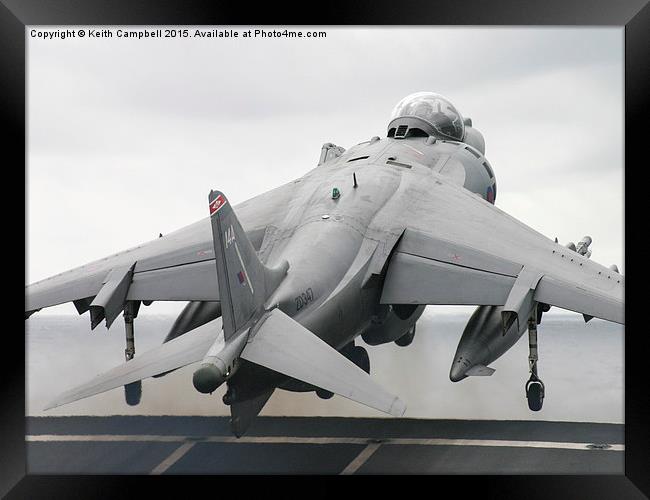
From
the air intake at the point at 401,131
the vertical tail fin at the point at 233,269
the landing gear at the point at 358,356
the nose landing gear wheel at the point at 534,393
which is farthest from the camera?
the air intake at the point at 401,131

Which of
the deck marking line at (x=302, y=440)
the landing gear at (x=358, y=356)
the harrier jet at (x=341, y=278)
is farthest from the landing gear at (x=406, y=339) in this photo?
the deck marking line at (x=302, y=440)

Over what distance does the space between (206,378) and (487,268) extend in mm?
5705

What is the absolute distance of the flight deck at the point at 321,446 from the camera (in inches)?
545

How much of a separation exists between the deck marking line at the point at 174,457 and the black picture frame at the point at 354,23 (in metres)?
2.11

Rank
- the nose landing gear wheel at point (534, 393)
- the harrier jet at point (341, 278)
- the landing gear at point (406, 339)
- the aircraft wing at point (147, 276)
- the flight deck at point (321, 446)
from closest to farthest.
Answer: the harrier jet at point (341, 278), the flight deck at point (321, 446), the nose landing gear wheel at point (534, 393), the aircraft wing at point (147, 276), the landing gear at point (406, 339)

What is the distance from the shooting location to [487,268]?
14258 millimetres

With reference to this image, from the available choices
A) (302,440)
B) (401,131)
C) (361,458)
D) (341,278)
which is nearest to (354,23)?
(341,278)

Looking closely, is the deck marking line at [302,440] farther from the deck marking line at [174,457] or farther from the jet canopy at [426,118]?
the jet canopy at [426,118]

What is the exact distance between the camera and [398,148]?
58.1 ft

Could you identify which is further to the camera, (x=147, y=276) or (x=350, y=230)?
(x=147, y=276)

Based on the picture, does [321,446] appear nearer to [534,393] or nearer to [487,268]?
[534,393]

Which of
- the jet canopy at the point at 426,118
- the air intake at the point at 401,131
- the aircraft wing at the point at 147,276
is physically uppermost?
the jet canopy at the point at 426,118

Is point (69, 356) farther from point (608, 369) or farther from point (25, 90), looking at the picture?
point (608, 369)

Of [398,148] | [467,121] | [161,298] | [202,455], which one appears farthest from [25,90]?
[467,121]
